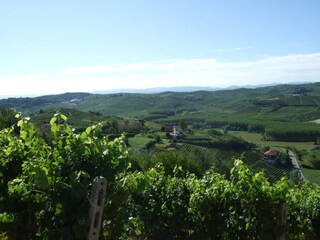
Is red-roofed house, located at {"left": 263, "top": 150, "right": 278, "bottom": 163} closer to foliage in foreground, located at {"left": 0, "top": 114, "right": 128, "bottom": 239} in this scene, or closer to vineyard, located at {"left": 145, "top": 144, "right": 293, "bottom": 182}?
vineyard, located at {"left": 145, "top": 144, "right": 293, "bottom": 182}

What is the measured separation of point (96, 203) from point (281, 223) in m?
3.79

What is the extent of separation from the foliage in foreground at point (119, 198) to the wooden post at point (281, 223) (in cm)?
14

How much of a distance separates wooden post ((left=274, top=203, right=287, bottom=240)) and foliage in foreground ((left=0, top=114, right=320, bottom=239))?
0.45ft

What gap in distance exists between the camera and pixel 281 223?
6.50 meters

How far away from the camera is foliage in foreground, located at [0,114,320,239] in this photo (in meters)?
4.74

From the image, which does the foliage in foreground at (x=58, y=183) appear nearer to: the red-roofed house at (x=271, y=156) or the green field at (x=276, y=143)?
the red-roofed house at (x=271, y=156)

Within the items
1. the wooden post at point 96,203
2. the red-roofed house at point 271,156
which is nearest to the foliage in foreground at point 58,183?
the wooden post at point 96,203

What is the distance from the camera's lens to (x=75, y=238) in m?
4.53

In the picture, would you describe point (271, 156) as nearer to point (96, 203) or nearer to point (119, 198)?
point (119, 198)

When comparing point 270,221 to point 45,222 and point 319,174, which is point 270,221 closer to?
point 45,222

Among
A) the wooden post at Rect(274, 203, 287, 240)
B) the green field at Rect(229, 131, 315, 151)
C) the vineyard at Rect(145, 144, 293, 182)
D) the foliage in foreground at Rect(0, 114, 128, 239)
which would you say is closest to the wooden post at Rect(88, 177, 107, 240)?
the foliage in foreground at Rect(0, 114, 128, 239)

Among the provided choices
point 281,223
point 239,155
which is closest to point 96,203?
point 281,223

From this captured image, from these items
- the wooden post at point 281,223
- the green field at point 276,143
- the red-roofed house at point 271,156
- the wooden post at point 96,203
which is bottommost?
the green field at point 276,143

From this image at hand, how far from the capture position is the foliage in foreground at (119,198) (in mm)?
4742
